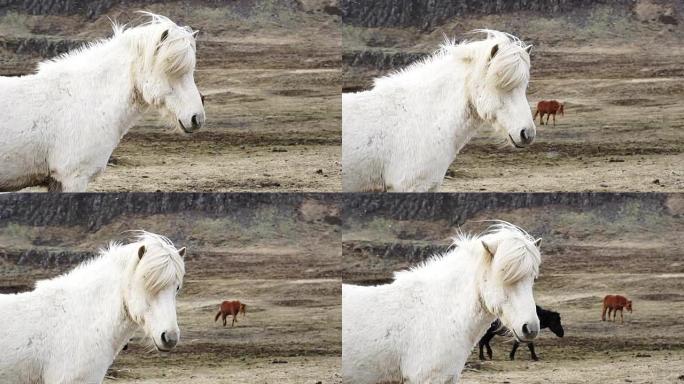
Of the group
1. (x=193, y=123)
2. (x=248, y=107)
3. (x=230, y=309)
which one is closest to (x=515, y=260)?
(x=193, y=123)

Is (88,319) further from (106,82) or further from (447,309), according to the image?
(447,309)

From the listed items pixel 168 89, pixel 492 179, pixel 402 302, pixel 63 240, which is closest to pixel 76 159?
pixel 168 89

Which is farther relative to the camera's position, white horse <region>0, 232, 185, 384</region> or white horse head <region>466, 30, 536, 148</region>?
white horse head <region>466, 30, 536, 148</region>

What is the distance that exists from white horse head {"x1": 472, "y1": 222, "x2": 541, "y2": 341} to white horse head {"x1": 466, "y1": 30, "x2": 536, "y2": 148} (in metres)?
0.60

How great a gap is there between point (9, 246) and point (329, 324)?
6.17ft

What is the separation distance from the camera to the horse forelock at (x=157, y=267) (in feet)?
16.5

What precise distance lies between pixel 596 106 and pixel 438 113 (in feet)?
5.87

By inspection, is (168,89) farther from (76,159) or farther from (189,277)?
(189,277)

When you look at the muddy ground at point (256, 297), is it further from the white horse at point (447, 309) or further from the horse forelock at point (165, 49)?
the horse forelock at point (165, 49)

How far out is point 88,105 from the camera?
5445mm

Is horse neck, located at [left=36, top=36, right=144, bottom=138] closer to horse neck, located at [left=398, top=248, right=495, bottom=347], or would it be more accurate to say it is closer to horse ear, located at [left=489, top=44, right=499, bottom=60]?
horse neck, located at [left=398, top=248, right=495, bottom=347]

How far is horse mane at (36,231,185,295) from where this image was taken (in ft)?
16.5

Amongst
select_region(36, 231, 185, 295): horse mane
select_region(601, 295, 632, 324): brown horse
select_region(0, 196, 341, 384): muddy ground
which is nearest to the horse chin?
select_region(36, 231, 185, 295): horse mane

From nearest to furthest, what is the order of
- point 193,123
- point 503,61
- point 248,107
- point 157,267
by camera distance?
point 157,267
point 503,61
point 193,123
point 248,107
